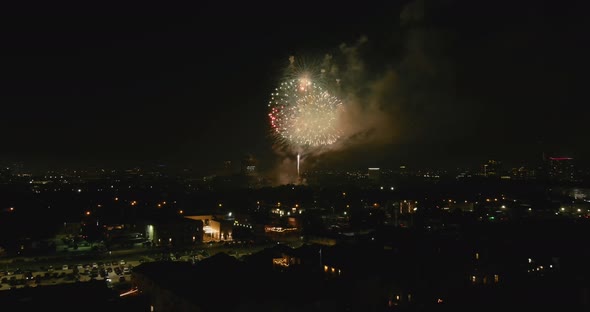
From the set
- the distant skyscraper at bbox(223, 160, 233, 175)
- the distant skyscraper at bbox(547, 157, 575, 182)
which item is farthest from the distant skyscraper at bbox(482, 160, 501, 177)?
the distant skyscraper at bbox(223, 160, 233, 175)

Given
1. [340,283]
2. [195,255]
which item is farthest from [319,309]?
[195,255]

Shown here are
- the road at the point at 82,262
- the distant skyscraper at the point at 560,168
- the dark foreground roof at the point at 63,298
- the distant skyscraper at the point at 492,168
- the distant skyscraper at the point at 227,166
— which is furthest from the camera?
the distant skyscraper at the point at 227,166

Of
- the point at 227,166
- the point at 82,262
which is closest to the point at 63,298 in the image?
the point at 82,262

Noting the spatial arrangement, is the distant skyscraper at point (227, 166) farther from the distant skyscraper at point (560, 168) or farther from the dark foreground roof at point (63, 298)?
the dark foreground roof at point (63, 298)

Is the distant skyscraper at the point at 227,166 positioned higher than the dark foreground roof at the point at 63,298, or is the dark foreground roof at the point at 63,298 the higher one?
the distant skyscraper at the point at 227,166

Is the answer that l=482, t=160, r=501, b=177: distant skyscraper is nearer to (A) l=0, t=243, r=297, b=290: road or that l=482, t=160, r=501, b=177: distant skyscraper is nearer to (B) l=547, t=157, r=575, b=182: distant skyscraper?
(B) l=547, t=157, r=575, b=182: distant skyscraper

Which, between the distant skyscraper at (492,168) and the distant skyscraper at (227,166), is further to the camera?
the distant skyscraper at (227,166)

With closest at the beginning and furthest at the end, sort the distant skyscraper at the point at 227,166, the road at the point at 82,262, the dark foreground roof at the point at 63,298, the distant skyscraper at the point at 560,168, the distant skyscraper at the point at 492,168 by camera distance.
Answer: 1. the dark foreground roof at the point at 63,298
2. the road at the point at 82,262
3. the distant skyscraper at the point at 560,168
4. the distant skyscraper at the point at 492,168
5. the distant skyscraper at the point at 227,166

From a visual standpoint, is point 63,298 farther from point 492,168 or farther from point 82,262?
point 492,168

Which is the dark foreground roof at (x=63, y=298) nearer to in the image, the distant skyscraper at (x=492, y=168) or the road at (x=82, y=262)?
the road at (x=82, y=262)

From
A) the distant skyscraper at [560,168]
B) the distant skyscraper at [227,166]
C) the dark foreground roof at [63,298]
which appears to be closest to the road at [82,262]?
the dark foreground roof at [63,298]

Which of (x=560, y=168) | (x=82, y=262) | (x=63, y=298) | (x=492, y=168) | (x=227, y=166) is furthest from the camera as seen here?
(x=227, y=166)

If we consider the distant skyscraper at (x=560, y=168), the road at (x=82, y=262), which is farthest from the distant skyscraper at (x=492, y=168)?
the road at (x=82, y=262)
